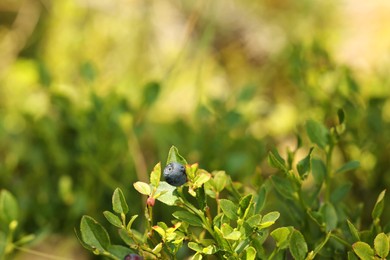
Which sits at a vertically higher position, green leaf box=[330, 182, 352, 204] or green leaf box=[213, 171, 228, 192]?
green leaf box=[213, 171, 228, 192]

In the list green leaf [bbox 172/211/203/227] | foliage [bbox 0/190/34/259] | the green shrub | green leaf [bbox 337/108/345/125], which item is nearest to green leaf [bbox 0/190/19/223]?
foliage [bbox 0/190/34/259]

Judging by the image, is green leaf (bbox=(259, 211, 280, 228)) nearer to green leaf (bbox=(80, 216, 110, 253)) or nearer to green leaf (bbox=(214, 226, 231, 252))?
green leaf (bbox=(214, 226, 231, 252))

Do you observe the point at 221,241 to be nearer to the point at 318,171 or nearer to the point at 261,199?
the point at 261,199

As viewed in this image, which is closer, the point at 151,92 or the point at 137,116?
the point at 151,92

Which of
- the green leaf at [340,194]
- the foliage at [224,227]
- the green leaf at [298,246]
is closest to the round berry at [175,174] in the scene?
the foliage at [224,227]

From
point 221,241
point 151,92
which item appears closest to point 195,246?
point 221,241

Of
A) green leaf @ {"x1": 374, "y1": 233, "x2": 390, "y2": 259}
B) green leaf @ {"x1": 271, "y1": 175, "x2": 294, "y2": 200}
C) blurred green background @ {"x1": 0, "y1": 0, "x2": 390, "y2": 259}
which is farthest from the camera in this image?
blurred green background @ {"x1": 0, "y1": 0, "x2": 390, "y2": 259}

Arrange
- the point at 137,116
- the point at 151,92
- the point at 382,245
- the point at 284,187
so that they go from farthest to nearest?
the point at 137,116 < the point at 151,92 < the point at 284,187 < the point at 382,245
